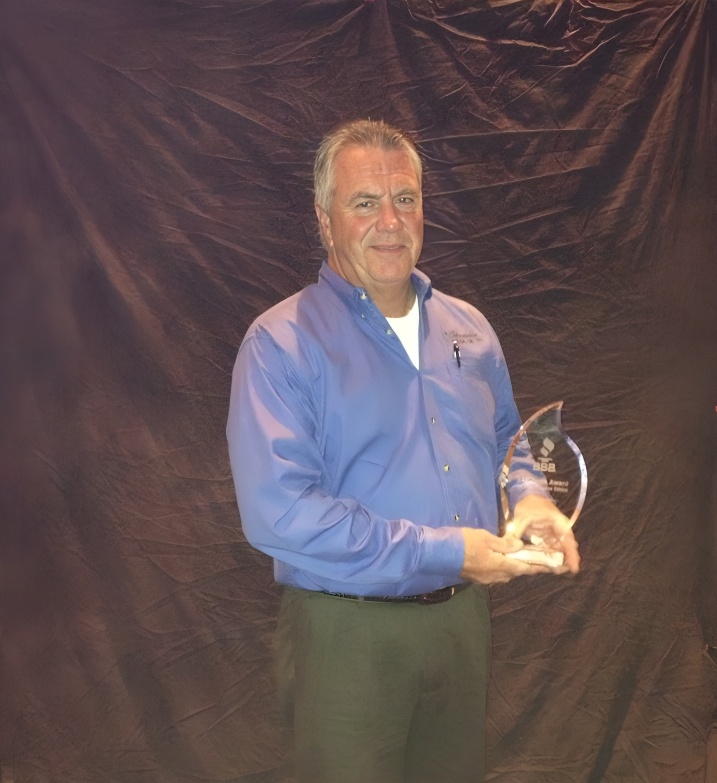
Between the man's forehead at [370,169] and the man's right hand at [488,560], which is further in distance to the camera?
the man's forehead at [370,169]

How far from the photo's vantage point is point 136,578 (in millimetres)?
2318

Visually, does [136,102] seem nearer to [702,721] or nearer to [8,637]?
[8,637]

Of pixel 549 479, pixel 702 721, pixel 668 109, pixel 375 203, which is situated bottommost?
pixel 702 721

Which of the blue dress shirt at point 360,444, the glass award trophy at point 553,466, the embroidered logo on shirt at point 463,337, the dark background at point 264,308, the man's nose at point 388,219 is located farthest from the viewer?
the dark background at point 264,308

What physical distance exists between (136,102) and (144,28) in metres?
0.21

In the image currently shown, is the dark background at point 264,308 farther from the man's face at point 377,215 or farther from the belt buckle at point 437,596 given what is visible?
the belt buckle at point 437,596

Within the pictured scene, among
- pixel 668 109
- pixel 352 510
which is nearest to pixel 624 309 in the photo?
pixel 668 109

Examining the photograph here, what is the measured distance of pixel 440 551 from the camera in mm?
1501

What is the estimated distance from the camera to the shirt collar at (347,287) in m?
1.73

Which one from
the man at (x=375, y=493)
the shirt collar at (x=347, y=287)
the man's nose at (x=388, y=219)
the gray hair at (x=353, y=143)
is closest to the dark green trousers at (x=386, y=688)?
the man at (x=375, y=493)

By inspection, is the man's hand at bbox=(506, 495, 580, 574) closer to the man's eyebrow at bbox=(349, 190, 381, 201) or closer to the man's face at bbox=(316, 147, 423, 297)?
the man's face at bbox=(316, 147, 423, 297)

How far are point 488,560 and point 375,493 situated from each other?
0.27 m

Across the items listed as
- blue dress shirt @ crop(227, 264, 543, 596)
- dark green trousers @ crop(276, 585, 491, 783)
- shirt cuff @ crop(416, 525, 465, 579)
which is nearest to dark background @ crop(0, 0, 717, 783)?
blue dress shirt @ crop(227, 264, 543, 596)

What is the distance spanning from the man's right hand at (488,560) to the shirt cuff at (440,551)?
1 cm
